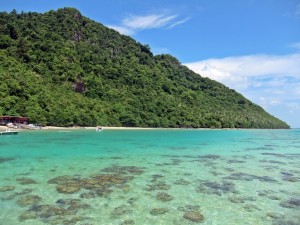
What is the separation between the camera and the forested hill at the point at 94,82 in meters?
80.8

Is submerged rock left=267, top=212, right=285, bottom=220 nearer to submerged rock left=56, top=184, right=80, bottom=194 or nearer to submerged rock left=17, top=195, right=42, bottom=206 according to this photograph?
submerged rock left=56, top=184, right=80, bottom=194

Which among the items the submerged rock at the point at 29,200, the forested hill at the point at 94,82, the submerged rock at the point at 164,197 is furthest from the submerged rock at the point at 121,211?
the forested hill at the point at 94,82

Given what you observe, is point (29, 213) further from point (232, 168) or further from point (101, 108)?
point (101, 108)

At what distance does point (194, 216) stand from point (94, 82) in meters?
105

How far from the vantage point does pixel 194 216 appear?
1150cm

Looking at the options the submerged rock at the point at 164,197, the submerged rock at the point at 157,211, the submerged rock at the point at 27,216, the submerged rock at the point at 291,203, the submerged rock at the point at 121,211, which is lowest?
the submerged rock at the point at 27,216

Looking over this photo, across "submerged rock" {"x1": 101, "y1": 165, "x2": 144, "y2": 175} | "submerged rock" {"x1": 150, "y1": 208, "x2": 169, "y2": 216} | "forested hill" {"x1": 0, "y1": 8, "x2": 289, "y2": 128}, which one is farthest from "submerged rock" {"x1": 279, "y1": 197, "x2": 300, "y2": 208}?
"forested hill" {"x1": 0, "y1": 8, "x2": 289, "y2": 128}

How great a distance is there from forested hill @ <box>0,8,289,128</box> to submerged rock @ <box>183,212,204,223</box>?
66078mm

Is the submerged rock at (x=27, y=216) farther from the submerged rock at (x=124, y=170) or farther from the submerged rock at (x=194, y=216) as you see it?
the submerged rock at (x=124, y=170)

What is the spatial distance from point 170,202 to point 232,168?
1160 cm

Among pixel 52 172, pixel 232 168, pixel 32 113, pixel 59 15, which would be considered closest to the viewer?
pixel 52 172

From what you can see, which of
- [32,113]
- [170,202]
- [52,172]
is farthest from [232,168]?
[32,113]

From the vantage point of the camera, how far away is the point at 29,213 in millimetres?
11078

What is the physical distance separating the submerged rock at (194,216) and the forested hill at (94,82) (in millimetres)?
66078
